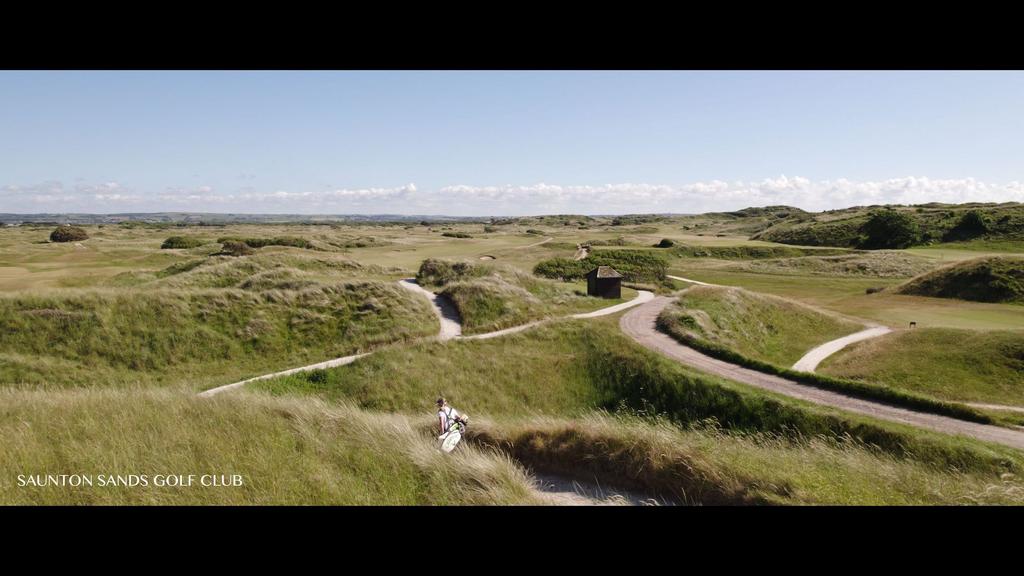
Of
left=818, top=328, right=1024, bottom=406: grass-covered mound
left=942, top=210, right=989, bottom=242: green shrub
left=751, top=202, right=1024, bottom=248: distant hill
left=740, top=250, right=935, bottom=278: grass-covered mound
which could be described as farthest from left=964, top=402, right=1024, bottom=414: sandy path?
left=942, top=210, right=989, bottom=242: green shrub

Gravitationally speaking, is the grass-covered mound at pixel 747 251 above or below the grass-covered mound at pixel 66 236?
below

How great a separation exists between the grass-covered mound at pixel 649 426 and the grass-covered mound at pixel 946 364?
8.38 meters

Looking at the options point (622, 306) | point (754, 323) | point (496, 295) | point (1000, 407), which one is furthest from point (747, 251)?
point (1000, 407)

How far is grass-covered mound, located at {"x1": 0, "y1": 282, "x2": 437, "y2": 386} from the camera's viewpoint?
21391mm

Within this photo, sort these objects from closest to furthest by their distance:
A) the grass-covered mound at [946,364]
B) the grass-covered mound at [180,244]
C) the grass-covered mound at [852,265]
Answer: the grass-covered mound at [946,364]
the grass-covered mound at [852,265]
the grass-covered mound at [180,244]

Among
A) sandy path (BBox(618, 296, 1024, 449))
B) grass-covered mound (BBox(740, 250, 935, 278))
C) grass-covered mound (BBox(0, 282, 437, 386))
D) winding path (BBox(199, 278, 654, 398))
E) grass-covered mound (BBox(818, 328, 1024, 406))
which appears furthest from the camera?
grass-covered mound (BBox(740, 250, 935, 278))

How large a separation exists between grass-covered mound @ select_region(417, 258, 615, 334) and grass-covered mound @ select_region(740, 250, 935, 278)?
44459 millimetres

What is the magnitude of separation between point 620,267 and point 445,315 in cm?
2795

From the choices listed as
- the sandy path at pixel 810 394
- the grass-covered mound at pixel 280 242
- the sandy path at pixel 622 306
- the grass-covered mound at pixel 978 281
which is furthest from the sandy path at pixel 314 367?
the grass-covered mound at pixel 978 281

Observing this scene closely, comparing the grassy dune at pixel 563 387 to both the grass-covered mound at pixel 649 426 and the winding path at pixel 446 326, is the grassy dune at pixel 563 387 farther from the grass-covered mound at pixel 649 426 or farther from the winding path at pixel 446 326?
the winding path at pixel 446 326

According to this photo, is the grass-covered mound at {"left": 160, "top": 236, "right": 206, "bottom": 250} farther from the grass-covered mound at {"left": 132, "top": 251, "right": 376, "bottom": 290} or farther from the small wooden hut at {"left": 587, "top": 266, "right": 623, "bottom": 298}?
the small wooden hut at {"left": 587, "top": 266, "right": 623, "bottom": 298}

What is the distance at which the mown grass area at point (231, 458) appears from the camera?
15.4 ft
